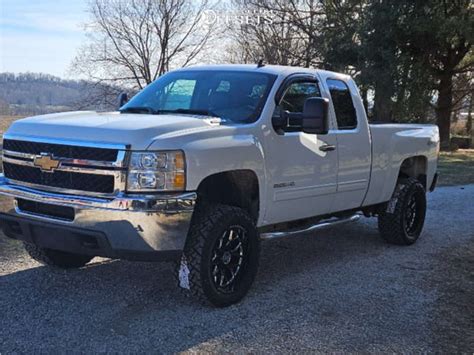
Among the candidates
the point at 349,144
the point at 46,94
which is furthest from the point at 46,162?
the point at 46,94

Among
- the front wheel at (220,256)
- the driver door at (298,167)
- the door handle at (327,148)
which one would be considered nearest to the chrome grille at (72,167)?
the front wheel at (220,256)

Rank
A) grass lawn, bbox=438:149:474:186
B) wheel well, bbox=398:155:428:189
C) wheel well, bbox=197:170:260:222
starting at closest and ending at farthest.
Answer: wheel well, bbox=197:170:260:222 < wheel well, bbox=398:155:428:189 < grass lawn, bbox=438:149:474:186

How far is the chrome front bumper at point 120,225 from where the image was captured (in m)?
4.33

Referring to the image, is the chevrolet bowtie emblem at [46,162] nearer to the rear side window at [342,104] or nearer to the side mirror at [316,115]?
the side mirror at [316,115]

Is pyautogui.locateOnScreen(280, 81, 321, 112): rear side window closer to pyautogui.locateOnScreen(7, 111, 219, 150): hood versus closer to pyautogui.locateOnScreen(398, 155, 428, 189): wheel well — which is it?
pyautogui.locateOnScreen(7, 111, 219, 150): hood

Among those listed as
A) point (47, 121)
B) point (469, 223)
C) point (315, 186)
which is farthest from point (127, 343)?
point (469, 223)

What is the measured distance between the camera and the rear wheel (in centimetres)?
573

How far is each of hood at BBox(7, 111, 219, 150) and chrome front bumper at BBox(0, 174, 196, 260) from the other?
44 centimetres

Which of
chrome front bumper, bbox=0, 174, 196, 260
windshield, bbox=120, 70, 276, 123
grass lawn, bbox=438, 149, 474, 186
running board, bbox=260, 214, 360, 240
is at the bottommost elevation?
grass lawn, bbox=438, 149, 474, 186

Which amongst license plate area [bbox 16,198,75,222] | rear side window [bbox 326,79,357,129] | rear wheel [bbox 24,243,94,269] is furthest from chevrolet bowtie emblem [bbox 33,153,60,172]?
rear side window [bbox 326,79,357,129]

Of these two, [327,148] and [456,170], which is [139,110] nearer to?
[327,148]

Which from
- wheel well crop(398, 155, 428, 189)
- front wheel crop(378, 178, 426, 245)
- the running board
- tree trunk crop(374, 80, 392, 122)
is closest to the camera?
the running board

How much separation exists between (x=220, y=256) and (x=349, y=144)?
2.22 meters

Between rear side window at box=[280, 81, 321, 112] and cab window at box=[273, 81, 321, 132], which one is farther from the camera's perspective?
rear side window at box=[280, 81, 321, 112]
